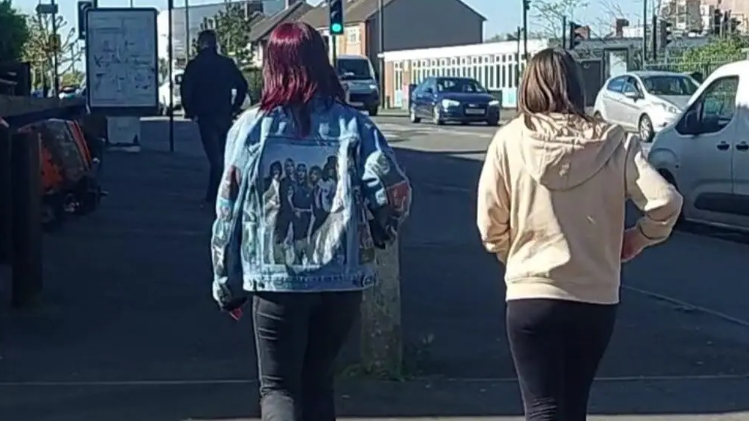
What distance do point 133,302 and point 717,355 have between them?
3.96 metres

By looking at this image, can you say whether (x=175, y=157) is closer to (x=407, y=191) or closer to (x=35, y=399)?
(x=35, y=399)

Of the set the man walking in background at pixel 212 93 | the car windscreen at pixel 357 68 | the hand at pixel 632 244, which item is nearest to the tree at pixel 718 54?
the car windscreen at pixel 357 68

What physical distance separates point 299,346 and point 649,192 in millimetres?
1301

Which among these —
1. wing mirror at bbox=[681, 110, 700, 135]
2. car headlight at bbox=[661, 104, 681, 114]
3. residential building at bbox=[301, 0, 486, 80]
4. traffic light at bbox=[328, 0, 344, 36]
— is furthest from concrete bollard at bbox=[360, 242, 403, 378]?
residential building at bbox=[301, 0, 486, 80]

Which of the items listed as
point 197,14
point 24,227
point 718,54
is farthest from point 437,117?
point 197,14

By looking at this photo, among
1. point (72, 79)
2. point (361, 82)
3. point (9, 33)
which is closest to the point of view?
point (9, 33)

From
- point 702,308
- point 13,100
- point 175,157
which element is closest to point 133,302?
→ point 702,308

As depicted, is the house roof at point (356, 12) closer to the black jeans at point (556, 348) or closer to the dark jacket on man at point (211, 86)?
the dark jacket on man at point (211, 86)

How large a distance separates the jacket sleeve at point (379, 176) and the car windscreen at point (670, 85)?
87.3 feet

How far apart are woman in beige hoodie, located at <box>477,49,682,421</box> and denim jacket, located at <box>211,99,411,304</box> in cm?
42

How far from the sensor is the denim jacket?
5.25m

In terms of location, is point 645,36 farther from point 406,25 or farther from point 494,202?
point 494,202

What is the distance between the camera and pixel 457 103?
A: 1730 inches

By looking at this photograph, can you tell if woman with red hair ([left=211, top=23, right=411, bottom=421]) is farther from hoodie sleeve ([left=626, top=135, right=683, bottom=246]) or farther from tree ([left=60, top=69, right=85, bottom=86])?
tree ([left=60, top=69, right=85, bottom=86])
